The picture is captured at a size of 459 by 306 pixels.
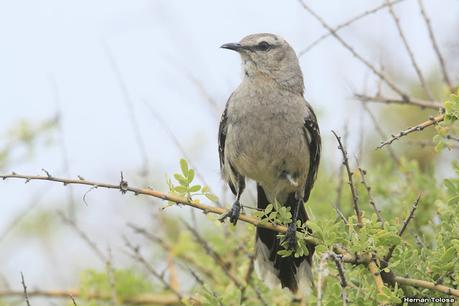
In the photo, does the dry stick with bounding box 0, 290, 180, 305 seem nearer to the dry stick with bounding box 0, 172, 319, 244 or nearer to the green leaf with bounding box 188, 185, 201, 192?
the dry stick with bounding box 0, 172, 319, 244

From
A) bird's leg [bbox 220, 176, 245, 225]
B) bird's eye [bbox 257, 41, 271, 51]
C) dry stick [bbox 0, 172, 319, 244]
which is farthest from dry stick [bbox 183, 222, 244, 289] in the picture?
bird's eye [bbox 257, 41, 271, 51]

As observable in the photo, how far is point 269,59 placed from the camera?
602cm

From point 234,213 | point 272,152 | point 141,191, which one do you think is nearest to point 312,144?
point 272,152

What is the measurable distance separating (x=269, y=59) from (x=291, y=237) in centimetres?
219

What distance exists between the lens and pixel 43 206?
28.1 feet

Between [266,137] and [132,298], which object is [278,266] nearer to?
[266,137]

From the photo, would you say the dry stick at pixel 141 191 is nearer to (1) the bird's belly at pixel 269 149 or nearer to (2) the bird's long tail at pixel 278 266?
(2) the bird's long tail at pixel 278 266

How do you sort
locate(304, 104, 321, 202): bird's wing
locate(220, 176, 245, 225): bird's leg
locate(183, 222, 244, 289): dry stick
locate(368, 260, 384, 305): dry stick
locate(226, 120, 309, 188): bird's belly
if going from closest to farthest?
locate(368, 260, 384, 305): dry stick, locate(220, 176, 245, 225): bird's leg, locate(183, 222, 244, 289): dry stick, locate(226, 120, 309, 188): bird's belly, locate(304, 104, 321, 202): bird's wing

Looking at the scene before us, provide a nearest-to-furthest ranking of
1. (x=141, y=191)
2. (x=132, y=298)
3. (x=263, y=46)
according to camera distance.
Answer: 1. (x=141, y=191)
2. (x=132, y=298)
3. (x=263, y=46)

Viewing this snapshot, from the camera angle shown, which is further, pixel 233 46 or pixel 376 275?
pixel 233 46

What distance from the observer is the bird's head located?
230 inches

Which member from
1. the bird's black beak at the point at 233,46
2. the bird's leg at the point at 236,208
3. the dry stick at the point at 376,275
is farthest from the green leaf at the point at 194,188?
the bird's black beak at the point at 233,46

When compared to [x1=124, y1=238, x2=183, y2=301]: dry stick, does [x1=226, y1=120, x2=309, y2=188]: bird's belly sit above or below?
above

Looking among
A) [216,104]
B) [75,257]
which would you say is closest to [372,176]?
[216,104]
